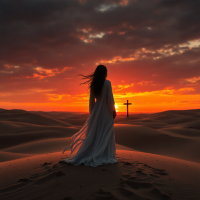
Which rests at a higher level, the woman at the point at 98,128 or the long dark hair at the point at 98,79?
the long dark hair at the point at 98,79

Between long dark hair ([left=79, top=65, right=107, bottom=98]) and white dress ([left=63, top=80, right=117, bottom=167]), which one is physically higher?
long dark hair ([left=79, top=65, right=107, bottom=98])

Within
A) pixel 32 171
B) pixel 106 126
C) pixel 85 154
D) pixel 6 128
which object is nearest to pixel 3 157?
pixel 32 171

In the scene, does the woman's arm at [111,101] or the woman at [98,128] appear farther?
the woman's arm at [111,101]

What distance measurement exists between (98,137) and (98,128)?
0.79 ft

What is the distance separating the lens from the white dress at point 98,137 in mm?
4012

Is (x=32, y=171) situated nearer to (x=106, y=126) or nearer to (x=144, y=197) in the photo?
(x=106, y=126)

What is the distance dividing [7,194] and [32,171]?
3.10ft

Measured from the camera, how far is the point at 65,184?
2918mm

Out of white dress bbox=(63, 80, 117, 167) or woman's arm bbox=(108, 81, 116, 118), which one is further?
woman's arm bbox=(108, 81, 116, 118)

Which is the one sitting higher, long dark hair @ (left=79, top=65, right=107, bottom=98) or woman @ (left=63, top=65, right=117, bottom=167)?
long dark hair @ (left=79, top=65, right=107, bottom=98)

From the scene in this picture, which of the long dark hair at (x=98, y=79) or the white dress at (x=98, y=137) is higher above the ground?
the long dark hair at (x=98, y=79)

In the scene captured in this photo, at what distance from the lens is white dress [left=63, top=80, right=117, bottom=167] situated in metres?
4.01

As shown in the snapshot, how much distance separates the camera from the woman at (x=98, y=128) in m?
4.09

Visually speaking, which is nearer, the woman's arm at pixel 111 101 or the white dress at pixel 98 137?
the white dress at pixel 98 137
